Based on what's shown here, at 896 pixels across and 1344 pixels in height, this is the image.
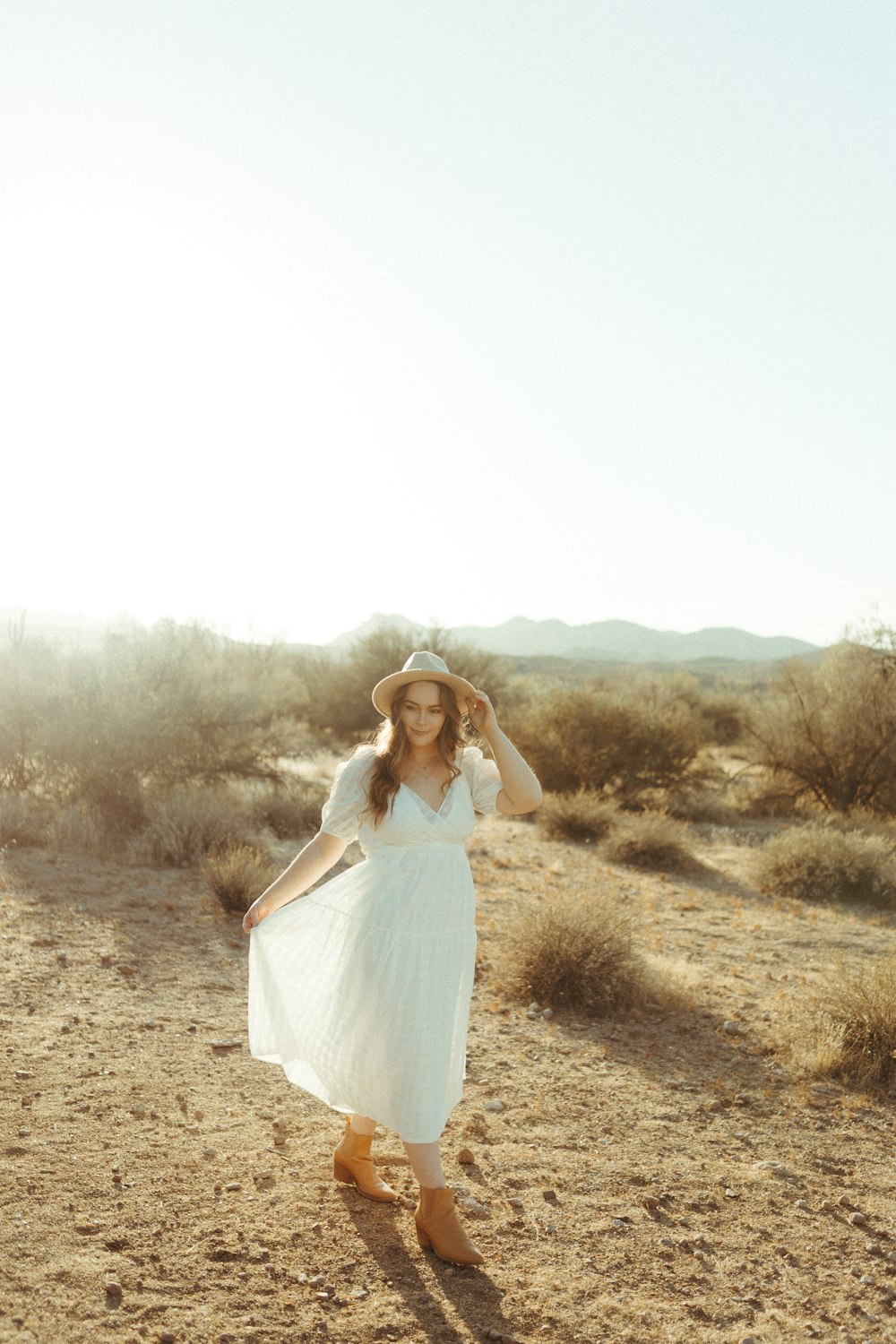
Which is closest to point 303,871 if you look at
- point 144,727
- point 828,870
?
point 828,870

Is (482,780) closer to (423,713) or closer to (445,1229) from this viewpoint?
(423,713)

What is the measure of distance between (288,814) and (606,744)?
5.67 metres

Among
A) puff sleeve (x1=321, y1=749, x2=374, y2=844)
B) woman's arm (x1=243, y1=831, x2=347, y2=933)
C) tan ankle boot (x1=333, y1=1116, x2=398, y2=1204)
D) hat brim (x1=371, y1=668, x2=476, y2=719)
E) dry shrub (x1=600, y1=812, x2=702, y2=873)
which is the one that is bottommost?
dry shrub (x1=600, y1=812, x2=702, y2=873)

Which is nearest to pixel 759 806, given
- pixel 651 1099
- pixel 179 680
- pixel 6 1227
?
pixel 179 680

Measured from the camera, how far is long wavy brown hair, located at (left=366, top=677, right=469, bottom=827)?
348cm

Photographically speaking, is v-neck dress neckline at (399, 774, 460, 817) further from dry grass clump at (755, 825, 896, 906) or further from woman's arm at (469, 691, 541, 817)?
dry grass clump at (755, 825, 896, 906)

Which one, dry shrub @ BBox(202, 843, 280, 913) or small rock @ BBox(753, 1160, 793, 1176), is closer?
small rock @ BBox(753, 1160, 793, 1176)

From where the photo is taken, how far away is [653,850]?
11.5 m

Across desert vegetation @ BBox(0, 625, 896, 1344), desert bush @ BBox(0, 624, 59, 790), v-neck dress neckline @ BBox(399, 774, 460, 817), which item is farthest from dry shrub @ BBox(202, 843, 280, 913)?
v-neck dress neckline @ BBox(399, 774, 460, 817)

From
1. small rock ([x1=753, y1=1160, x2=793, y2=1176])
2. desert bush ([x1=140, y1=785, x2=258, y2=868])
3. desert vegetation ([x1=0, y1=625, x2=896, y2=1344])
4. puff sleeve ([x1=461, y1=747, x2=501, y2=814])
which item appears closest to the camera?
desert vegetation ([x1=0, y1=625, x2=896, y2=1344])

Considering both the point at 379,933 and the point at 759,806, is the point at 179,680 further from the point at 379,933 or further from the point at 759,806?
the point at 379,933

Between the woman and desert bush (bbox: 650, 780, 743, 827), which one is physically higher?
the woman

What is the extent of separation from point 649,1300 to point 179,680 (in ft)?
32.7

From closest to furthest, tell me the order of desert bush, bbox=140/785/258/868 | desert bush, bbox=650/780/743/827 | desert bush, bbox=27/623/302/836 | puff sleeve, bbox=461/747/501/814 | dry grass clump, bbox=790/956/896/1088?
puff sleeve, bbox=461/747/501/814 → dry grass clump, bbox=790/956/896/1088 → desert bush, bbox=140/785/258/868 → desert bush, bbox=27/623/302/836 → desert bush, bbox=650/780/743/827
